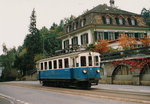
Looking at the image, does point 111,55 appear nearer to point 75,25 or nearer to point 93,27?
point 93,27

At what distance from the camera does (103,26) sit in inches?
1464

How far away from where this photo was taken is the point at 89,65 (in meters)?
17.0

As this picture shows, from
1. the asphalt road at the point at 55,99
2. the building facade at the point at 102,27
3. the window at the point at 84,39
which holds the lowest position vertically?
the asphalt road at the point at 55,99

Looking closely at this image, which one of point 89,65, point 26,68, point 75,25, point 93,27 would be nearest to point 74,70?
point 89,65

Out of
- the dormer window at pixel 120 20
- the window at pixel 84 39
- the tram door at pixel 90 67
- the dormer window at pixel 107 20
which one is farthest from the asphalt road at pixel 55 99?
the dormer window at pixel 120 20

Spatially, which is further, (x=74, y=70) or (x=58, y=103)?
(x=74, y=70)

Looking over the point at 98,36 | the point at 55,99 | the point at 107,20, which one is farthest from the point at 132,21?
the point at 55,99

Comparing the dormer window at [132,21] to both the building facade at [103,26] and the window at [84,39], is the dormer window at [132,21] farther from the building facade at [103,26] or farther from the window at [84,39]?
the window at [84,39]

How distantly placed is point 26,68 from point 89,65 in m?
39.8

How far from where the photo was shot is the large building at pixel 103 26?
3675 cm

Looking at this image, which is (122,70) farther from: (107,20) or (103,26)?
(107,20)

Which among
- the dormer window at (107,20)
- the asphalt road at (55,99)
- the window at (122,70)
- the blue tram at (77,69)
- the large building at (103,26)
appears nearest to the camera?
the asphalt road at (55,99)

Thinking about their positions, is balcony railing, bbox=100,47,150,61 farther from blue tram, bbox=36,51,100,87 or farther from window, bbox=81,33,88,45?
window, bbox=81,33,88,45

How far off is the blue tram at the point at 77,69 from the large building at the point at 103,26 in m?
15.9
